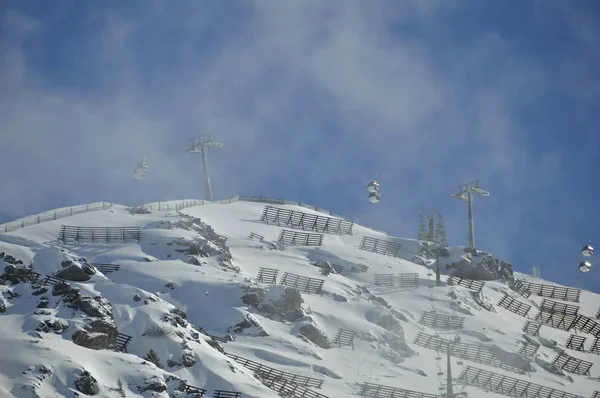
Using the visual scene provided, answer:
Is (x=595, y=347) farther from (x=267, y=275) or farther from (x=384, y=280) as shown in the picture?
(x=267, y=275)

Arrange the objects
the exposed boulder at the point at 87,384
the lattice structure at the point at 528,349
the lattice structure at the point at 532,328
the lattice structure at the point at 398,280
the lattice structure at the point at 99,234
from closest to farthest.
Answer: the exposed boulder at the point at 87,384
the lattice structure at the point at 528,349
the lattice structure at the point at 99,234
the lattice structure at the point at 532,328
the lattice structure at the point at 398,280

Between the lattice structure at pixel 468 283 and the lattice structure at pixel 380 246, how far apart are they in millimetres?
7795

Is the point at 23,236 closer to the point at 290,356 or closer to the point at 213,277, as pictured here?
the point at 213,277

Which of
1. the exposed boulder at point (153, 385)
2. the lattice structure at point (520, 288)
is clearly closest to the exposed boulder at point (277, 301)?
the exposed boulder at point (153, 385)

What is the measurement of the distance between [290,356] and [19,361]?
71.6 feet

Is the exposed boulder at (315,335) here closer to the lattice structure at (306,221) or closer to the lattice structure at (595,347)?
the lattice structure at (595,347)

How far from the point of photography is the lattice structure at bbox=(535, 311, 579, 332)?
91312 millimetres

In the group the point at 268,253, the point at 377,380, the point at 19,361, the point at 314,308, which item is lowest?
the point at 19,361

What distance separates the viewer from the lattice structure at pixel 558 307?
95500 mm

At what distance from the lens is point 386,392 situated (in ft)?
197

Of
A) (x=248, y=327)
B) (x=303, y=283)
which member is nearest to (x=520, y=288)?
(x=303, y=283)

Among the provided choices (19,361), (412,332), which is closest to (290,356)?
(412,332)

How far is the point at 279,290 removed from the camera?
230 ft

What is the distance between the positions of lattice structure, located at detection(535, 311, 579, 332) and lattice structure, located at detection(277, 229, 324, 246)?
2370 cm
